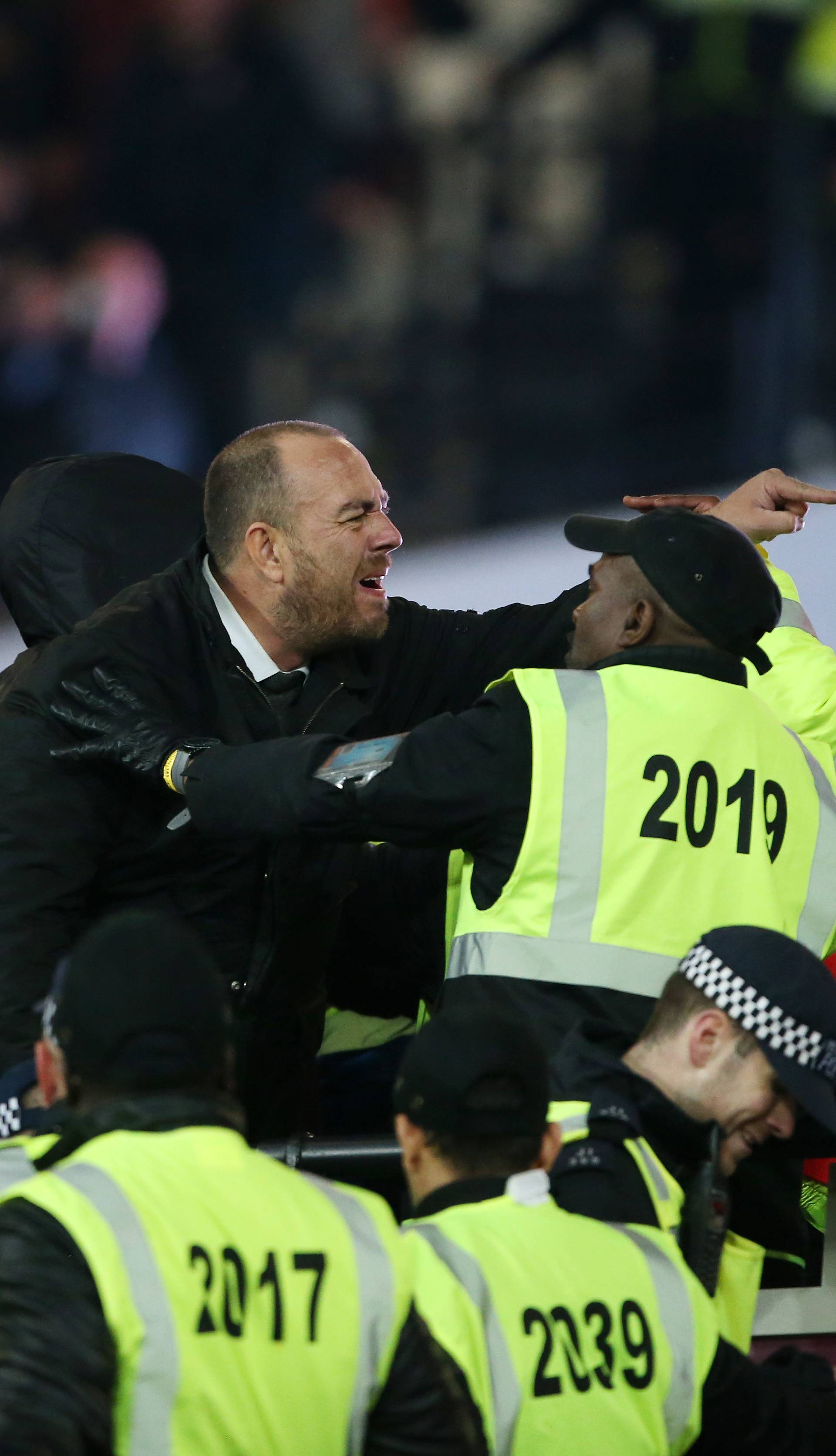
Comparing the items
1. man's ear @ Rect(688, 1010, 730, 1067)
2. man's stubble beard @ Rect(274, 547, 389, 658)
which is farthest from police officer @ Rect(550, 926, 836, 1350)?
man's stubble beard @ Rect(274, 547, 389, 658)

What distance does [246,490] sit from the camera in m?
2.63

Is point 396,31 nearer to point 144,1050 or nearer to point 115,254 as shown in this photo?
point 115,254

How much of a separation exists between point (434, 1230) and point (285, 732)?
3.40 ft

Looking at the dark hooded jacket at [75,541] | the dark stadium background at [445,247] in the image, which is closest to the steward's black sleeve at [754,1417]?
the dark hooded jacket at [75,541]

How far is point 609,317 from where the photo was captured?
14.9 ft

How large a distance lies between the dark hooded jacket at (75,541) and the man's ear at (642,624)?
99 cm

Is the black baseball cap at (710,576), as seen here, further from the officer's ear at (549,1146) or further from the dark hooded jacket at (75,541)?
the dark hooded jacket at (75,541)

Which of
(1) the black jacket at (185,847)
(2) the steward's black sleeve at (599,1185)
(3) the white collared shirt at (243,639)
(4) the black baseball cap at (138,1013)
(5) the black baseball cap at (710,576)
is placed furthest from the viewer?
(3) the white collared shirt at (243,639)

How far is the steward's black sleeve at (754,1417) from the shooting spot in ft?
5.45

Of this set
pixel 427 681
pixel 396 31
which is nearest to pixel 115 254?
pixel 396 31

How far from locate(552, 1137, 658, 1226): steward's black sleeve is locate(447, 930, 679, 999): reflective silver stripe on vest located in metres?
0.31

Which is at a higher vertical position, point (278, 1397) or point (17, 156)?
point (17, 156)

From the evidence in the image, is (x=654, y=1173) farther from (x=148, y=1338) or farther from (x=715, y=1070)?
(x=148, y=1338)

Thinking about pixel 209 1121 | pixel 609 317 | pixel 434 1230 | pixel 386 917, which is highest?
pixel 609 317
